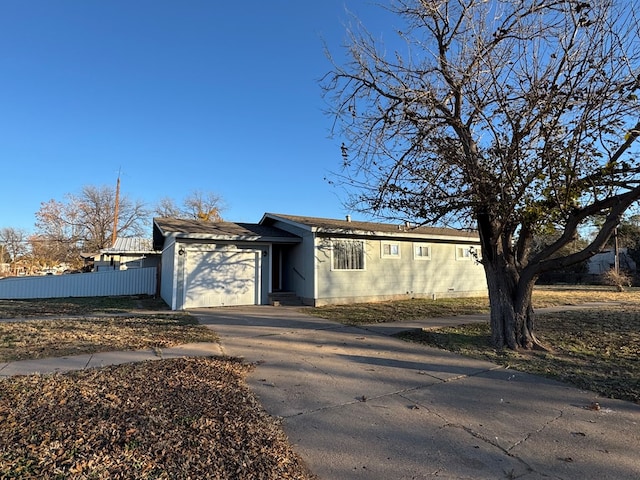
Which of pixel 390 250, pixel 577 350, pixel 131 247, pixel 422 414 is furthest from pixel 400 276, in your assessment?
pixel 131 247

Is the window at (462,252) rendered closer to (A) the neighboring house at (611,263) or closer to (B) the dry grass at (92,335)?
(B) the dry grass at (92,335)

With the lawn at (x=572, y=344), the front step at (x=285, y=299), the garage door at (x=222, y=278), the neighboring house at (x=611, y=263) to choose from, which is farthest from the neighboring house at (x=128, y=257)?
the neighboring house at (x=611, y=263)

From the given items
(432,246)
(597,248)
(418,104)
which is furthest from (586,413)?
(432,246)

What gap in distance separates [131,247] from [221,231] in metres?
12.7

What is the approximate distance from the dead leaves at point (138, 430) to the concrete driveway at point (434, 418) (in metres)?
0.33

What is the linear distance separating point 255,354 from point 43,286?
15959 mm

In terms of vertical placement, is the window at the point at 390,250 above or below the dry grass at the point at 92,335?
above

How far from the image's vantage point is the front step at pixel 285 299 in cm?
1332

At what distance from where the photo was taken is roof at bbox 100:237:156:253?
2141 centimetres

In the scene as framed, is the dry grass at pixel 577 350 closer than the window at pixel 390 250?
Yes

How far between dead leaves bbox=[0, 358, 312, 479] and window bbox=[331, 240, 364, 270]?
9.55m

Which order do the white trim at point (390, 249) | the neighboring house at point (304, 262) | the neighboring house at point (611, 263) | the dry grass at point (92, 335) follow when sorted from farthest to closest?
1. the neighboring house at point (611, 263)
2. the white trim at point (390, 249)
3. the neighboring house at point (304, 262)
4. the dry grass at point (92, 335)

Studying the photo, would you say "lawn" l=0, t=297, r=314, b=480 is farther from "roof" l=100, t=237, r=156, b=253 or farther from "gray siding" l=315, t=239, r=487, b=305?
"roof" l=100, t=237, r=156, b=253

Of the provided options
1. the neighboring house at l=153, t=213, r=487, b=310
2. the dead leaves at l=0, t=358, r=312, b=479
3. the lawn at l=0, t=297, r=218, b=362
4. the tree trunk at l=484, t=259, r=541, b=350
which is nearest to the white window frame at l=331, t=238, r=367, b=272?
the neighboring house at l=153, t=213, r=487, b=310
